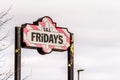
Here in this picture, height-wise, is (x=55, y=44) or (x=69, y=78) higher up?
(x=55, y=44)

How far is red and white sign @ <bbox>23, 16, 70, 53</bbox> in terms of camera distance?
30.6m

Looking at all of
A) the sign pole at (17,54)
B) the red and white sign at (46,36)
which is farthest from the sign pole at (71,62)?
the sign pole at (17,54)

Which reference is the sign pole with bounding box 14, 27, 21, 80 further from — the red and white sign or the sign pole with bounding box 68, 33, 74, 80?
the sign pole with bounding box 68, 33, 74, 80

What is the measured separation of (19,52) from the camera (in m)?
29.5

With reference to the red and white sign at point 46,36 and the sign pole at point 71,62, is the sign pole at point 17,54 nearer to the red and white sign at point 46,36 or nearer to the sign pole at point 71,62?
the red and white sign at point 46,36

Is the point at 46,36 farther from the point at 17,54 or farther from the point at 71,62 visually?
the point at 17,54

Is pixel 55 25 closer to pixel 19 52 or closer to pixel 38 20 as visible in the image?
pixel 38 20

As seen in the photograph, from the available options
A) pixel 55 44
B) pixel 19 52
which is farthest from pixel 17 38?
pixel 55 44

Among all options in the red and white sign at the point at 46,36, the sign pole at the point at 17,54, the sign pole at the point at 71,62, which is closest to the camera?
the sign pole at the point at 17,54

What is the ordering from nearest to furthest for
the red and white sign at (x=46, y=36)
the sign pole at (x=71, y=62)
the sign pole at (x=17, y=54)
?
the sign pole at (x=17, y=54), the red and white sign at (x=46, y=36), the sign pole at (x=71, y=62)

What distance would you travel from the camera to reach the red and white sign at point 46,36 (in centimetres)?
3059

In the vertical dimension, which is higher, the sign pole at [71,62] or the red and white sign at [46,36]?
the red and white sign at [46,36]

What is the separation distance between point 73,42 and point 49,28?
1950 millimetres

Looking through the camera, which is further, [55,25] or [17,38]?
[55,25]
